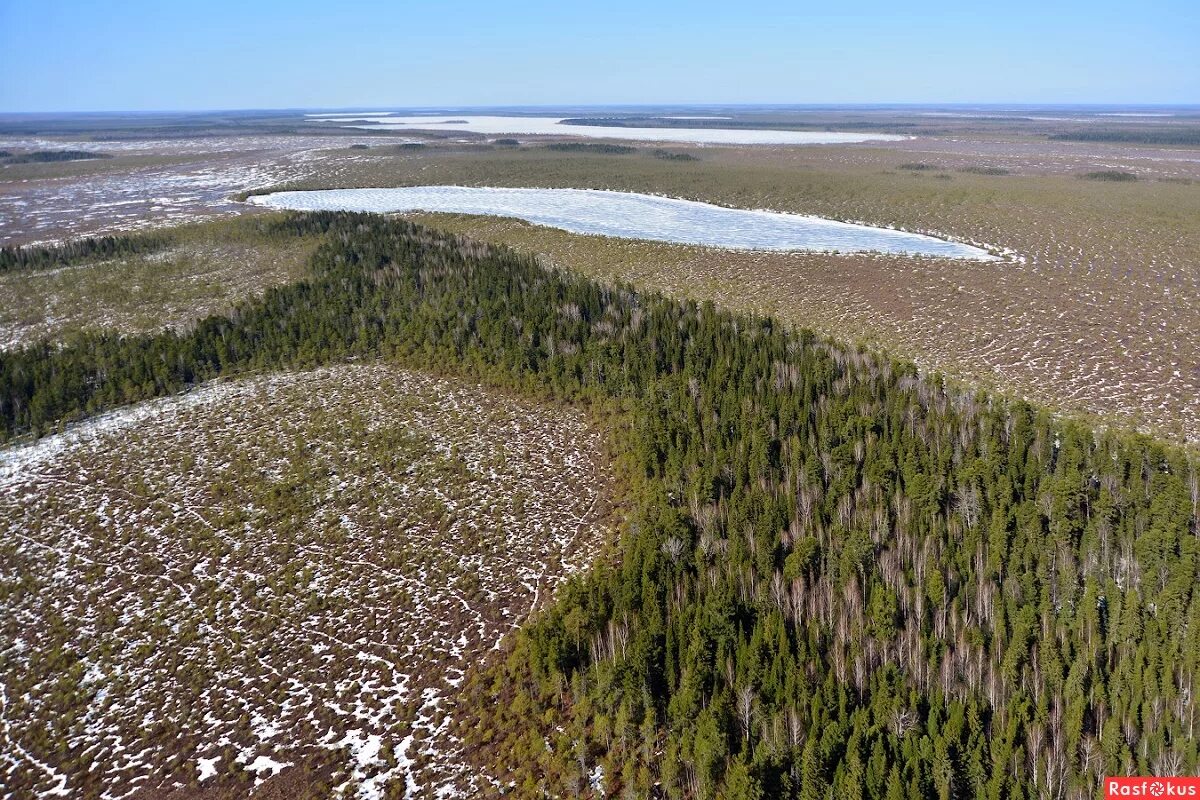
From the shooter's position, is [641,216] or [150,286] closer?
[150,286]

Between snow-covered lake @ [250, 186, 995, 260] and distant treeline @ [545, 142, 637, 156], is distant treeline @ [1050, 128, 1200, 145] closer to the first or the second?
distant treeline @ [545, 142, 637, 156]

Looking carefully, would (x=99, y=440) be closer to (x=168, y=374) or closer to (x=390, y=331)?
Answer: (x=168, y=374)

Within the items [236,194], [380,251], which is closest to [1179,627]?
[380,251]

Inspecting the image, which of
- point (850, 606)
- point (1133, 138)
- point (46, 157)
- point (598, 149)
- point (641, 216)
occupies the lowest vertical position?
point (850, 606)

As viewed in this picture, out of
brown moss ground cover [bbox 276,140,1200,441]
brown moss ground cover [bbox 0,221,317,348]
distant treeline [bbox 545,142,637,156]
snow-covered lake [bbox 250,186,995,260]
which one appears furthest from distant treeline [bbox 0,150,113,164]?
brown moss ground cover [bbox 276,140,1200,441]

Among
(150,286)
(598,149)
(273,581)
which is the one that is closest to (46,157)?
(598,149)

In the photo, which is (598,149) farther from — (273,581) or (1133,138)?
Answer: (273,581)
